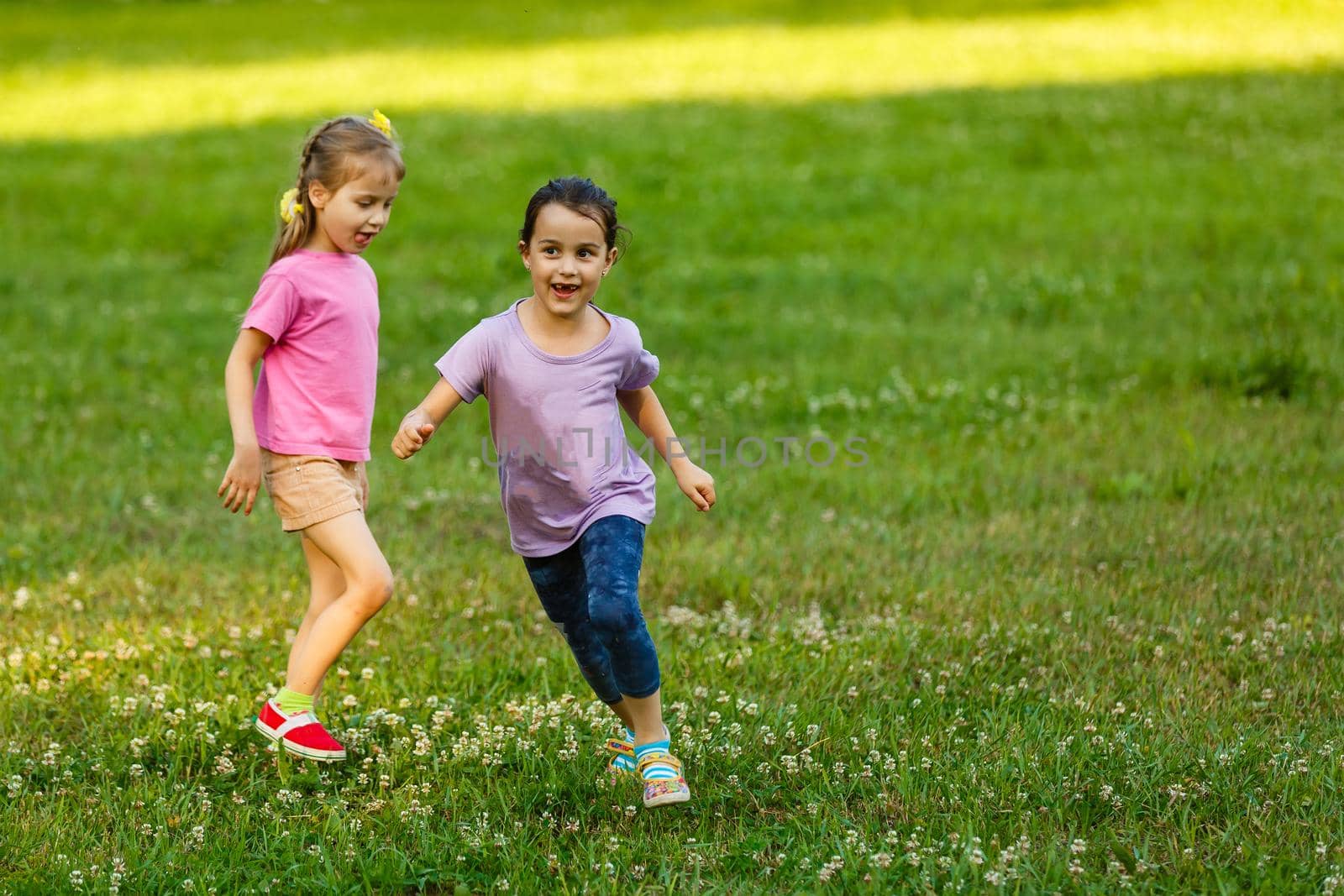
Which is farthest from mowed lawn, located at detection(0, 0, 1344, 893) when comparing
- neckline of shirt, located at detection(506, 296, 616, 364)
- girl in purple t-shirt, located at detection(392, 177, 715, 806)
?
neckline of shirt, located at detection(506, 296, 616, 364)

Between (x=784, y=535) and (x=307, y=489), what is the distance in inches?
120

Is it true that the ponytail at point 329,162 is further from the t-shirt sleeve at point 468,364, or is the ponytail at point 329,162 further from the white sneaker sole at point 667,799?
the white sneaker sole at point 667,799

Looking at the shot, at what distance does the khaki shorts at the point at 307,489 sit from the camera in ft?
16.2

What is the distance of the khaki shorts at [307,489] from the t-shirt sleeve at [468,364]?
0.72 meters

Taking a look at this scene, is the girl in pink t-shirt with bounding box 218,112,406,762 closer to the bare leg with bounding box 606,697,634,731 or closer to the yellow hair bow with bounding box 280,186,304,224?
the yellow hair bow with bounding box 280,186,304,224

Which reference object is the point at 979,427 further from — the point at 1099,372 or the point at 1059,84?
the point at 1059,84

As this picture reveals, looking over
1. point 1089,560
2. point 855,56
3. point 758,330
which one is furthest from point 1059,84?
point 1089,560

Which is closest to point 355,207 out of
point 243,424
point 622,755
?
point 243,424

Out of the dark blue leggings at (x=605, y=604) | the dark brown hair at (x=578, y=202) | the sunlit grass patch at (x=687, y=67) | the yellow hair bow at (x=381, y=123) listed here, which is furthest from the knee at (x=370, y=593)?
the sunlit grass patch at (x=687, y=67)

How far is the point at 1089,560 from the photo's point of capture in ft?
22.2

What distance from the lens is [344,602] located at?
4.88 meters

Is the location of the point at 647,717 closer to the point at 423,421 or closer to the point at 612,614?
the point at 612,614

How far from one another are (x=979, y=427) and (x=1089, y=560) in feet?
7.61

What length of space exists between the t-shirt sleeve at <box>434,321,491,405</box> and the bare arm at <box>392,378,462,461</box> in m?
0.03
